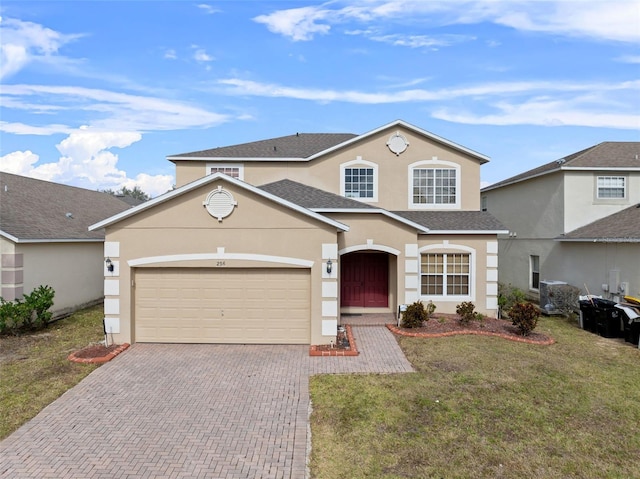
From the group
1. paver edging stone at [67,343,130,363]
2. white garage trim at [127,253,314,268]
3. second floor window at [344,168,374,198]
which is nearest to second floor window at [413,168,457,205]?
second floor window at [344,168,374,198]

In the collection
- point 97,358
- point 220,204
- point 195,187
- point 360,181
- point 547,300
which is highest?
point 360,181

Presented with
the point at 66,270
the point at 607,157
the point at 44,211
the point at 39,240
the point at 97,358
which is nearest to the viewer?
the point at 97,358

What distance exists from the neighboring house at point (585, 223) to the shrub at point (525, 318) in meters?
4.43

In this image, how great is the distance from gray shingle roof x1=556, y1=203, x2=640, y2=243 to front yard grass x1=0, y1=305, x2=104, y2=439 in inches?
690

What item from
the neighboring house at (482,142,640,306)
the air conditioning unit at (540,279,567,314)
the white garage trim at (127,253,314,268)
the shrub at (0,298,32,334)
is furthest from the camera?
the air conditioning unit at (540,279,567,314)

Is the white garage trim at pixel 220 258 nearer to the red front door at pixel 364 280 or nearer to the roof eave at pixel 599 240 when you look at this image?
the red front door at pixel 364 280

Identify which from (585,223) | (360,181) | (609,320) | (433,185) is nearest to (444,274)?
(433,185)

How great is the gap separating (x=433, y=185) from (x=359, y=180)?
3182 millimetres

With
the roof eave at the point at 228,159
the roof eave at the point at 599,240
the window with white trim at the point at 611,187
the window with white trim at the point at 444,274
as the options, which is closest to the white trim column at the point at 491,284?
the window with white trim at the point at 444,274

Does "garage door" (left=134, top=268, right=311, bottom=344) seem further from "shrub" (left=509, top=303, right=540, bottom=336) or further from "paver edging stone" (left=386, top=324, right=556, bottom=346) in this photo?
"shrub" (left=509, top=303, right=540, bottom=336)

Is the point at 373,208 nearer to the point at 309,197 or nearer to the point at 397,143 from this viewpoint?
the point at 309,197

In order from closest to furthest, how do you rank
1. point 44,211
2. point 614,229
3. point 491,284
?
point 491,284 < point 614,229 < point 44,211

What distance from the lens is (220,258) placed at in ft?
36.1

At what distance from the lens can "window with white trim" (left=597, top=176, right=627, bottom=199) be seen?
17094 mm
